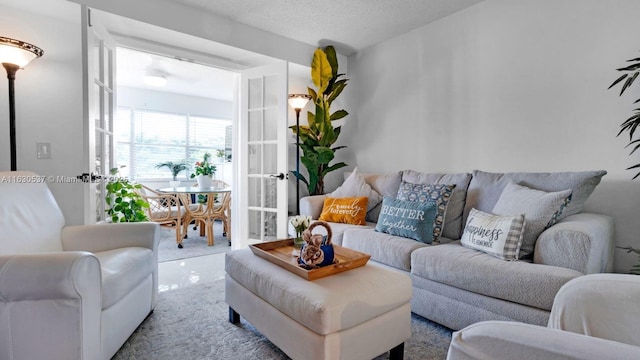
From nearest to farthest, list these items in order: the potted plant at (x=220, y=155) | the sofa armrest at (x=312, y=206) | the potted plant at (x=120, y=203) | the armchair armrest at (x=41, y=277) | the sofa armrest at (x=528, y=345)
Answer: the sofa armrest at (x=528, y=345), the armchair armrest at (x=41, y=277), the potted plant at (x=120, y=203), the sofa armrest at (x=312, y=206), the potted plant at (x=220, y=155)

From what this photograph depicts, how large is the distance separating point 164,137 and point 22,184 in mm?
4903

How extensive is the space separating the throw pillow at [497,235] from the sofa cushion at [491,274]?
0.05m

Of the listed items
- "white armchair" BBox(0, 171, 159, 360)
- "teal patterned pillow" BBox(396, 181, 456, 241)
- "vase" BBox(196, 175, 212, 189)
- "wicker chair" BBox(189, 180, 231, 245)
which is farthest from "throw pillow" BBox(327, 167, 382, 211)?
"vase" BBox(196, 175, 212, 189)

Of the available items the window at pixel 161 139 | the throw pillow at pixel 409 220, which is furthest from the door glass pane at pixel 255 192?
the window at pixel 161 139

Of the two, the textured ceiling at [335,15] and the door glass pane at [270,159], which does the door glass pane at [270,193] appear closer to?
the door glass pane at [270,159]

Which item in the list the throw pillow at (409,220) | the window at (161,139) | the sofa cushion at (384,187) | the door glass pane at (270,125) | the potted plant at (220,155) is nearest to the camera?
the throw pillow at (409,220)

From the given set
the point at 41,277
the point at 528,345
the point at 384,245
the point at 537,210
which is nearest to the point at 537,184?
the point at 537,210

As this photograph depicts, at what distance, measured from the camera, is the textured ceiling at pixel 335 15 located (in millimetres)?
2883

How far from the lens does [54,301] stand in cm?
129

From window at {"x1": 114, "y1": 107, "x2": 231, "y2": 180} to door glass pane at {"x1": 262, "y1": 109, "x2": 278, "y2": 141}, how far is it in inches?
137

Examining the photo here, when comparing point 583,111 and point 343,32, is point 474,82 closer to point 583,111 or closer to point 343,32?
point 583,111

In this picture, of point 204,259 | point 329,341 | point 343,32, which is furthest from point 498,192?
point 204,259

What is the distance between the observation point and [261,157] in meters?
3.66

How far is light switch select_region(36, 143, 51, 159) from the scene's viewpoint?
2.67 meters
